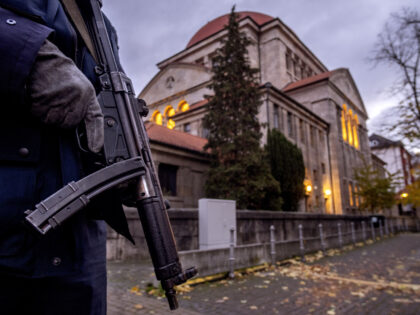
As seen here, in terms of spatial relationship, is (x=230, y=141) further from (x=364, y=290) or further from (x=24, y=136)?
(x=24, y=136)

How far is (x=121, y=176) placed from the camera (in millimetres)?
1377

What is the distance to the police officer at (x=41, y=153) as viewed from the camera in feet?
3.55

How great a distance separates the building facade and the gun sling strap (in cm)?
2462

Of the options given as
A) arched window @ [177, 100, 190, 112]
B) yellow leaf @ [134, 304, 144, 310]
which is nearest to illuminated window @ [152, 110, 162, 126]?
arched window @ [177, 100, 190, 112]

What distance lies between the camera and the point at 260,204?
1880 centimetres

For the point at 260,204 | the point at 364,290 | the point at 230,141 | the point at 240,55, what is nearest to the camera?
the point at 364,290

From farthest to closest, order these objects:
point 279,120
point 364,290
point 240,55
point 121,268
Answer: point 279,120 < point 240,55 < point 121,268 < point 364,290

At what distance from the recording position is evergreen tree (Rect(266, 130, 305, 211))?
22438 mm

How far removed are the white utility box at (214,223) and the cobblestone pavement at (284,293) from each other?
4.29 feet

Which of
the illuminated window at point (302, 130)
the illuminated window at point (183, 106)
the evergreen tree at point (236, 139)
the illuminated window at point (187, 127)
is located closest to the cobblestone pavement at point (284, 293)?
the evergreen tree at point (236, 139)

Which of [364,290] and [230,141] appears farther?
[230,141]

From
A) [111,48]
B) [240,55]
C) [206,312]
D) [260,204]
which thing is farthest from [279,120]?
[111,48]

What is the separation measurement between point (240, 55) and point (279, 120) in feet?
23.3

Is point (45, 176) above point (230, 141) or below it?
below
